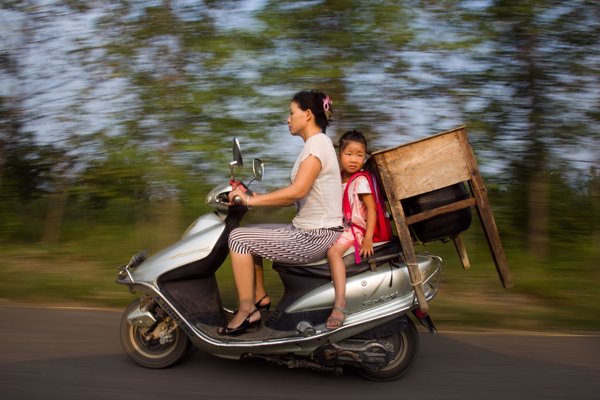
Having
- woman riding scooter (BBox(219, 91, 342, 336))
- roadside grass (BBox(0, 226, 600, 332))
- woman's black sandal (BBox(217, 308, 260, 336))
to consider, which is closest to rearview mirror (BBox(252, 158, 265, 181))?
woman riding scooter (BBox(219, 91, 342, 336))

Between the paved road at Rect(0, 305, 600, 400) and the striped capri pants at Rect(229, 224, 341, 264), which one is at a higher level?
the striped capri pants at Rect(229, 224, 341, 264)

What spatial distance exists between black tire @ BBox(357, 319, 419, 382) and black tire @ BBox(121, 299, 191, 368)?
1130 millimetres

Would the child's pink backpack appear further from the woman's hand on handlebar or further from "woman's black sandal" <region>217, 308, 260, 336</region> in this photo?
"woman's black sandal" <region>217, 308, 260, 336</region>

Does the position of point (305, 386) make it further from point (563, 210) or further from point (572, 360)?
point (563, 210)

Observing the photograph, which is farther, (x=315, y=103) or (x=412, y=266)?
(x=315, y=103)

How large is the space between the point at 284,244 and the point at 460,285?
9.07 ft

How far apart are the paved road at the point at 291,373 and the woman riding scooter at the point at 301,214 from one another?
376 mm

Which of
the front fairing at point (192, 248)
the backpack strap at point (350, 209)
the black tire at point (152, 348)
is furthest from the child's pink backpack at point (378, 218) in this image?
the black tire at point (152, 348)

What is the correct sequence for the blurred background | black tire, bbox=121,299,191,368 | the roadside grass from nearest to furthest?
black tire, bbox=121,299,191,368 → the roadside grass → the blurred background

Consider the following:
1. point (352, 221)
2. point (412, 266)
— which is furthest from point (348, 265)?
point (412, 266)

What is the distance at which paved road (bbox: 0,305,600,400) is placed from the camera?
3.61m

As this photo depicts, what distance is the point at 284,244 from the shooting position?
12.3 feet

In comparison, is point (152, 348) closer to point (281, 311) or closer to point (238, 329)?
point (238, 329)

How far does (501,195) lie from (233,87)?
10.3 feet
